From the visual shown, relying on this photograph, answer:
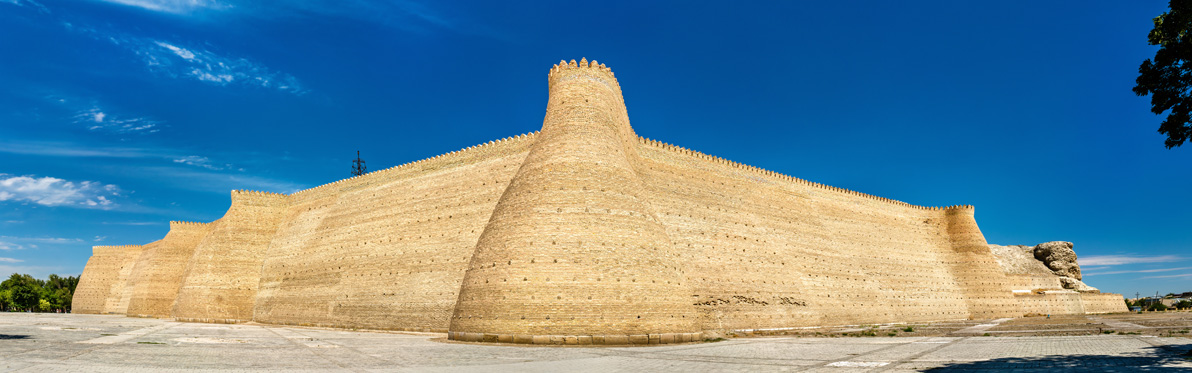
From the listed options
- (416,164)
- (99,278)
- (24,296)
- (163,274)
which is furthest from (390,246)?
(24,296)

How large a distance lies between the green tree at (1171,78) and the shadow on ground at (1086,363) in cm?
364

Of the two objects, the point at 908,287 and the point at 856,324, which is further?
the point at 908,287

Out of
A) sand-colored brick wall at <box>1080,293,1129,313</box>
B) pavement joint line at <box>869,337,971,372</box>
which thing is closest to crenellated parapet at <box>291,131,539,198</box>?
pavement joint line at <box>869,337,971,372</box>

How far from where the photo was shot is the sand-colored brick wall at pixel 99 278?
48.3 m

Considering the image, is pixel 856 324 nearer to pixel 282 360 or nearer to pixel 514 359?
pixel 514 359

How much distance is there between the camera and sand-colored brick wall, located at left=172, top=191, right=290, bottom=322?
32.7 m

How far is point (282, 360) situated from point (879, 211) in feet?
109

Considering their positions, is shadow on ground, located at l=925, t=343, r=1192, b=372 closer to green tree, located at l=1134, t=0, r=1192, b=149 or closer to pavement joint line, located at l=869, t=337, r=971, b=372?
pavement joint line, located at l=869, t=337, r=971, b=372

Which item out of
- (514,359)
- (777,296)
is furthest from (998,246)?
(514,359)

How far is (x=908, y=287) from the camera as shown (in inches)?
1347

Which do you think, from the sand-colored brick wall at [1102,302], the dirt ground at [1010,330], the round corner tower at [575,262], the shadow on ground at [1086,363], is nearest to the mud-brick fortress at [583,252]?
the round corner tower at [575,262]

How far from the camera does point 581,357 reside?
43.4ft

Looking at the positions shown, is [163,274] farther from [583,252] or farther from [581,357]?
[581,357]

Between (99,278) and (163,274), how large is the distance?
1404cm
